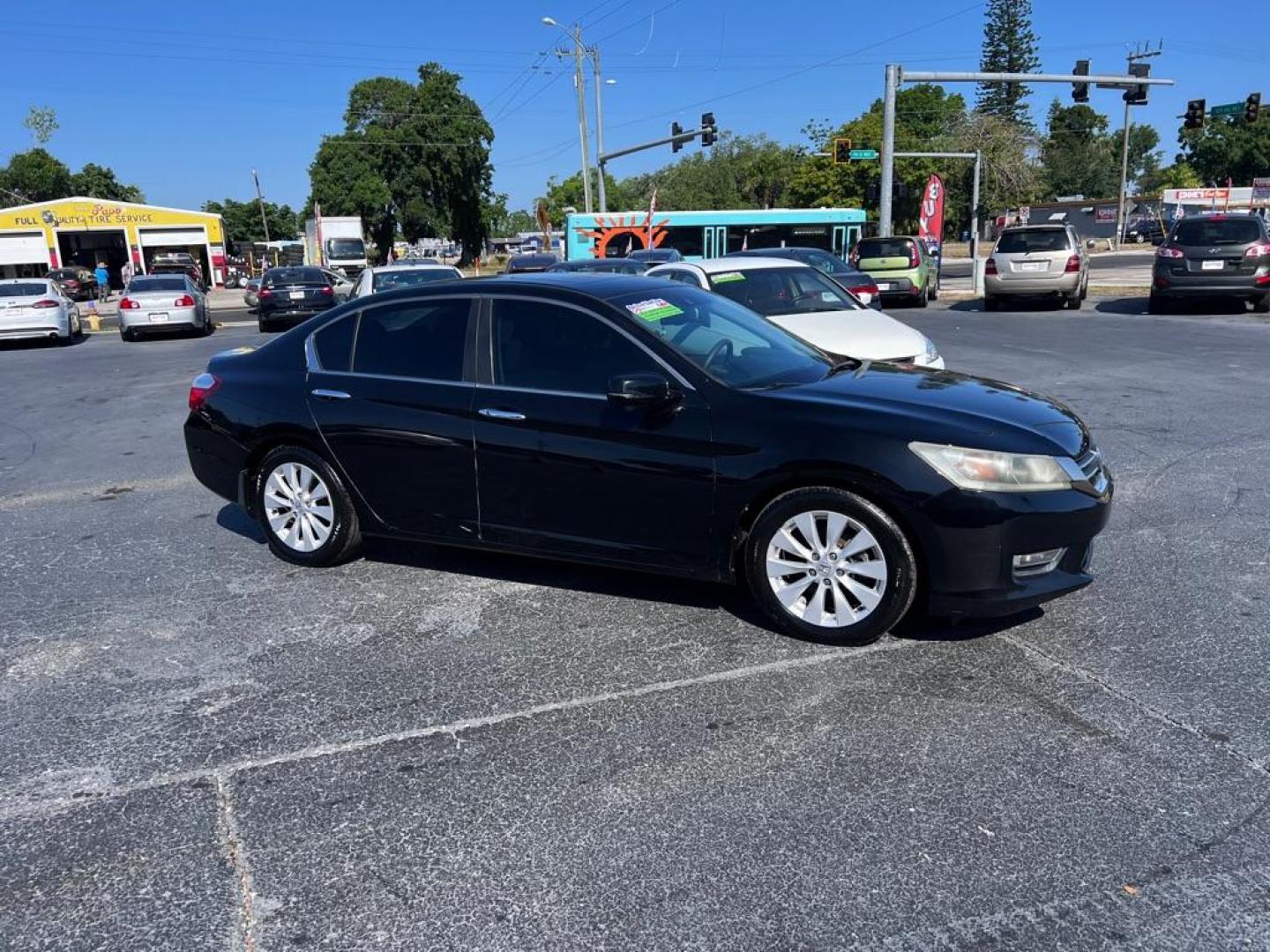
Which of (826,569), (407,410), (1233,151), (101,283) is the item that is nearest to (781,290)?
(407,410)

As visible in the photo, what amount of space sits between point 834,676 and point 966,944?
152 cm

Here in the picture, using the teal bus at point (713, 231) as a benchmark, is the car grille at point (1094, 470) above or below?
below

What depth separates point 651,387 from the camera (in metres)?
4.29

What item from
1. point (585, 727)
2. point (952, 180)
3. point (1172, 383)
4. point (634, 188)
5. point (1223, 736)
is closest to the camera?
point (1223, 736)

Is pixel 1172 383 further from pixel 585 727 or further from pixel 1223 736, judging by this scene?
pixel 585 727

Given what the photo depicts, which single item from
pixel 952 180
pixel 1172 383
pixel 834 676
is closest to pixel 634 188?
pixel 952 180

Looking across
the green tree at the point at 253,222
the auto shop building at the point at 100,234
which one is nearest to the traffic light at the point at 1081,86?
the auto shop building at the point at 100,234

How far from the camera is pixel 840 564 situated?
414cm

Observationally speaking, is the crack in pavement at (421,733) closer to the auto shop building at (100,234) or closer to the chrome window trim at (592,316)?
the chrome window trim at (592,316)

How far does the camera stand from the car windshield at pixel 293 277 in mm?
23938

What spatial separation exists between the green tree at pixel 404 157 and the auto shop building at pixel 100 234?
26.7ft

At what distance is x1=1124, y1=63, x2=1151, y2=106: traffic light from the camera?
2488 centimetres

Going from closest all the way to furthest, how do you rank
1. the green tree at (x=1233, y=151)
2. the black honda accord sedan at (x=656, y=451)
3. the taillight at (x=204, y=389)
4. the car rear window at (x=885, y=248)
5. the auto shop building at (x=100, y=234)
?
the black honda accord sedan at (x=656, y=451), the taillight at (x=204, y=389), the car rear window at (x=885, y=248), the auto shop building at (x=100, y=234), the green tree at (x=1233, y=151)

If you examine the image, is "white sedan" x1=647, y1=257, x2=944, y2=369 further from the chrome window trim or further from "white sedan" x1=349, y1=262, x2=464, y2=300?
"white sedan" x1=349, y1=262, x2=464, y2=300
